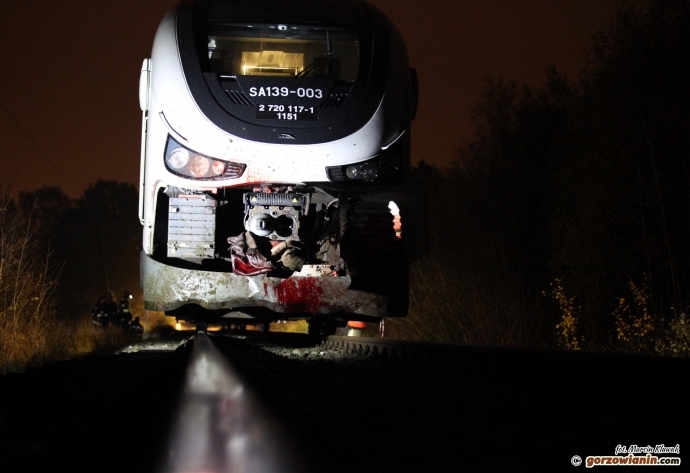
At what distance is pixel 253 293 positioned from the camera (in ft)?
20.9

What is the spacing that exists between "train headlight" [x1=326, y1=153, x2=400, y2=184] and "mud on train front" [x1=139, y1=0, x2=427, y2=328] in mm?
11

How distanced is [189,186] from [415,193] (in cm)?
173

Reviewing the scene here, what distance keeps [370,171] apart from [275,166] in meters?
0.73

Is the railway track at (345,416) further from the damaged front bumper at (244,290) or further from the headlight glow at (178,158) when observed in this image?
the headlight glow at (178,158)

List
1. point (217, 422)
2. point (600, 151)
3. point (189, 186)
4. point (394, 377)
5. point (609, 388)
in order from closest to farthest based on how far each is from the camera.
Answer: point (217, 422)
point (609, 388)
point (394, 377)
point (189, 186)
point (600, 151)

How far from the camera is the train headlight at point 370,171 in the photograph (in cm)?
620

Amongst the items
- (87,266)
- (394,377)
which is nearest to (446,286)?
(394,377)

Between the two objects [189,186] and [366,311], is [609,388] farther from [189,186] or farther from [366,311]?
[189,186]

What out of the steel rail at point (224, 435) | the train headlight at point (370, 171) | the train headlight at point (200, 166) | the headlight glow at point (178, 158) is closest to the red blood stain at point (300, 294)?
the train headlight at point (370, 171)

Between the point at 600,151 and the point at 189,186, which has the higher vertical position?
the point at 600,151

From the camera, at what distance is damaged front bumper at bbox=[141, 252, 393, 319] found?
636cm

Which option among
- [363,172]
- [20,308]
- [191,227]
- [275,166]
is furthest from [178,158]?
[20,308]

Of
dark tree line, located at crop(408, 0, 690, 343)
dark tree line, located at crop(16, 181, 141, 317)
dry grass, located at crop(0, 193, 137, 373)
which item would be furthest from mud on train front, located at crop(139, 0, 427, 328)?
dark tree line, located at crop(16, 181, 141, 317)

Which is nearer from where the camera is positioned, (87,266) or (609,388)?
(609,388)
